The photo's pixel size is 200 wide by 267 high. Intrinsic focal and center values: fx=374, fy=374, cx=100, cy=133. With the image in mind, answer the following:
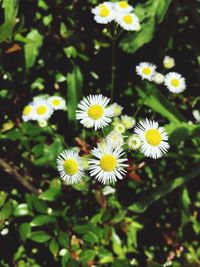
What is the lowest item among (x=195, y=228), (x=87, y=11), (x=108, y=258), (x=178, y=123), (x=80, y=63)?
(x=108, y=258)

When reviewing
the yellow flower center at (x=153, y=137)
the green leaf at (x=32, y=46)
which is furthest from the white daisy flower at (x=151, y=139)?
the green leaf at (x=32, y=46)

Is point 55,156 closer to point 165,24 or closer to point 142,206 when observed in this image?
point 142,206

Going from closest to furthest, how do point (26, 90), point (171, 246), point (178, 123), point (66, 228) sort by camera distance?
point (66, 228) → point (178, 123) → point (26, 90) → point (171, 246)

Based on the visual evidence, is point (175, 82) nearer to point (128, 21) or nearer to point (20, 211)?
point (128, 21)

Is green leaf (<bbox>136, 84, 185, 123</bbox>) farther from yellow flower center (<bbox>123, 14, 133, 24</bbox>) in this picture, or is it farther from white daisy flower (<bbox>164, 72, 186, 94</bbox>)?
yellow flower center (<bbox>123, 14, 133, 24</bbox>)

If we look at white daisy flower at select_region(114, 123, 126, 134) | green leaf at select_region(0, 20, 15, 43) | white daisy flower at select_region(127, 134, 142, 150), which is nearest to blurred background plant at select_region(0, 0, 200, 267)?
green leaf at select_region(0, 20, 15, 43)

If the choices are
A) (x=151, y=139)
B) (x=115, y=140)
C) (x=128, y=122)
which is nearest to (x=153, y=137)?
(x=151, y=139)

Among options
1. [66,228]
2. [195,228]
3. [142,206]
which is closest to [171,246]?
[195,228]
